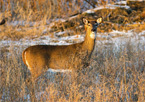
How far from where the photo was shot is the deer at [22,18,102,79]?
429 centimetres

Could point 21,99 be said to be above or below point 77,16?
below

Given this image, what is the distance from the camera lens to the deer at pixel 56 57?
4.29m

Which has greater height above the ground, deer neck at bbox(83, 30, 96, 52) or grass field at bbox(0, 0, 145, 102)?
deer neck at bbox(83, 30, 96, 52)

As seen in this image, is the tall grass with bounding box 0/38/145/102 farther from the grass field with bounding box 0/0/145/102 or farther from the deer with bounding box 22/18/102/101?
the deer with bounding box 22/18/102/101

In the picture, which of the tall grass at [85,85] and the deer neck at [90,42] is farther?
the deer neck at [90,42]

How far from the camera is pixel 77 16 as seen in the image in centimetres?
1014

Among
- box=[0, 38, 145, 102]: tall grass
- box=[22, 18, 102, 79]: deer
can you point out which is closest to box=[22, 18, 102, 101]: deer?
box=[22, 18, 102, 79]: deer

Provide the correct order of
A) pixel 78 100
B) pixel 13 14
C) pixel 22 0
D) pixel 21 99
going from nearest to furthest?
pixel 78 100
pixel 21 99
pixel 13 14
pixel 22 0

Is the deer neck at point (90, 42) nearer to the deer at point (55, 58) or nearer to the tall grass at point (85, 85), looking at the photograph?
the deer at point (55, 58)

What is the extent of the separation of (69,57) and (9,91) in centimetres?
134

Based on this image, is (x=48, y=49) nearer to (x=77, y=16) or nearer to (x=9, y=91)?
(x=9, y=91)

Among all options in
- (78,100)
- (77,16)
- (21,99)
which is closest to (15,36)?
(77,16)

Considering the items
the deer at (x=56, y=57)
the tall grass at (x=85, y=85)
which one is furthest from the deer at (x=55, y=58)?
the tall grass at (x=85, y=85)

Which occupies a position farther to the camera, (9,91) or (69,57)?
(69,57)
